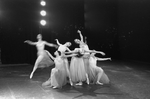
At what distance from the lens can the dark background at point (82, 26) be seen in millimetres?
7008

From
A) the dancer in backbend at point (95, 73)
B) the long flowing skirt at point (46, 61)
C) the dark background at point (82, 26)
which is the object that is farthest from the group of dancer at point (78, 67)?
the dark background at point (82, 26)

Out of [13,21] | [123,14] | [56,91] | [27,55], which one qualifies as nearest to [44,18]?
[13,21]

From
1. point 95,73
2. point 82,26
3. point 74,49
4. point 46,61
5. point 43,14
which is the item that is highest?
point 43,14

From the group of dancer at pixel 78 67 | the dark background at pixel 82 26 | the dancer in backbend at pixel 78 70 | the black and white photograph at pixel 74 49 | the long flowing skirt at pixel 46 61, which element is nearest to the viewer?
the black and white photograph at pixel 74 49

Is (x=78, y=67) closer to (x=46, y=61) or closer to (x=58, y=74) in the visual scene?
(x=58, y=74)

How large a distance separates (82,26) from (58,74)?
5580 millimetres

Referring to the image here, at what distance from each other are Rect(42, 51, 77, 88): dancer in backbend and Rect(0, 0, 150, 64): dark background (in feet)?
12.2

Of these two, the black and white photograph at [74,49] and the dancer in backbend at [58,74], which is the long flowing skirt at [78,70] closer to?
the black and white photograph at [74,49]

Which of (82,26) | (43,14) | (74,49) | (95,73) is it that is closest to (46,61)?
(74,49)

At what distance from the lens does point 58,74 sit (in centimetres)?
349

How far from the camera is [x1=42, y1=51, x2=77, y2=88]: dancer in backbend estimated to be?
3.44m

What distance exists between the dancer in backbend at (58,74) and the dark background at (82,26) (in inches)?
146

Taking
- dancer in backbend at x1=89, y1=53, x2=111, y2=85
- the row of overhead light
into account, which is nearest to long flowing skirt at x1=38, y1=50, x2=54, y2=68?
dancer in backbend at x1=89, y1=53, x2=111, y2=85

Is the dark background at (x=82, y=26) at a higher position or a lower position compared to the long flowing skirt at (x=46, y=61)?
higher
